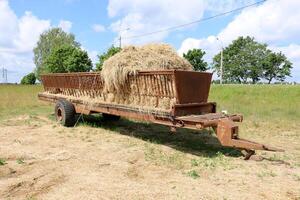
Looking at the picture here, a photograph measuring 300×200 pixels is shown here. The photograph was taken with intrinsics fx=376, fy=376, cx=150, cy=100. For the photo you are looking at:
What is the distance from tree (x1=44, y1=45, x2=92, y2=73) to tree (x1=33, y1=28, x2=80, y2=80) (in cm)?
1189

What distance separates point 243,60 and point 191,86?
2325 inches

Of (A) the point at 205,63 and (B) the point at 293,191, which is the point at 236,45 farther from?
(B) the point at 293,191

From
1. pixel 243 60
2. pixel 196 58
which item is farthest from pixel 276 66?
pixel 196 58

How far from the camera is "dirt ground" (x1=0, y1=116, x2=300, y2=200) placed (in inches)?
202

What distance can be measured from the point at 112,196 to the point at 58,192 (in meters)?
0.76

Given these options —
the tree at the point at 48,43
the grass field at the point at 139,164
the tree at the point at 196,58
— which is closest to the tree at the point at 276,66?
the tree at the point at 196,58

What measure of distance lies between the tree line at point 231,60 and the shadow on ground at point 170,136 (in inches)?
1821

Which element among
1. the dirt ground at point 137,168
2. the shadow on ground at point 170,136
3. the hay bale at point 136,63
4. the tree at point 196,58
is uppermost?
the tree at point 196,58

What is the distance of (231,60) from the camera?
65.9 metres

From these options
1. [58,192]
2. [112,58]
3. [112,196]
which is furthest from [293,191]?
[112,58]

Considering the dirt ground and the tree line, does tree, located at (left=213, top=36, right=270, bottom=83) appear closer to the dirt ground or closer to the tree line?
the tree line

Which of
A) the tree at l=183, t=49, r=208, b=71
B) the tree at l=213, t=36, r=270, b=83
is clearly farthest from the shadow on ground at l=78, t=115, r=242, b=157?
the tree at l=213, t=36, r=270, b=83

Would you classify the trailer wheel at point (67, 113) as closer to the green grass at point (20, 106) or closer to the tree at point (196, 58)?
the green grass at point (20, 106)

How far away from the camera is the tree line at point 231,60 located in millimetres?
58312
